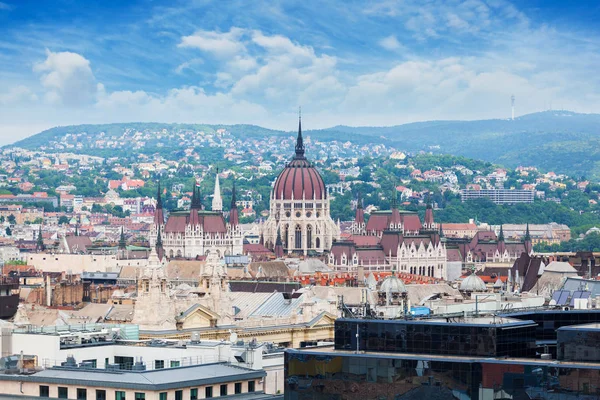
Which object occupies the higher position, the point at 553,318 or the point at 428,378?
the point at 553,318

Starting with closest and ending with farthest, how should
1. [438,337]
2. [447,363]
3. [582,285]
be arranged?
[447,363] → [438,337] → [582,285]

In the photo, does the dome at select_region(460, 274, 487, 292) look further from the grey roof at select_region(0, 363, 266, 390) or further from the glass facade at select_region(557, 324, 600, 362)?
the glass facade at select_region(557, 324, 600, 362)

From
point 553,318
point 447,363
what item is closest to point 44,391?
point 447,363

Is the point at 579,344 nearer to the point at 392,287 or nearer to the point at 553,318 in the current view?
the point at 553,318

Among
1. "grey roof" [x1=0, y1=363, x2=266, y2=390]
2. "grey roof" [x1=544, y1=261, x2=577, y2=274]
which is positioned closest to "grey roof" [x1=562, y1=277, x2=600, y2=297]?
"grey roof" [x1=544, y1=261, x2=577, y2=274]

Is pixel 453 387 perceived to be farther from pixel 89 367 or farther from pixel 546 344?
pixel 89 367
